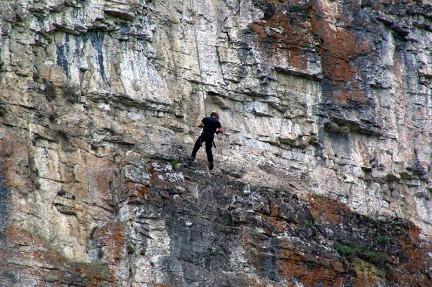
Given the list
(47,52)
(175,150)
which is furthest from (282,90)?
(47,52)

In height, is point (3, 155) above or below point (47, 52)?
below

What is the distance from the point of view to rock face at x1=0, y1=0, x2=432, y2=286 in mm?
30297

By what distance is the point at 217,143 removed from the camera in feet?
112

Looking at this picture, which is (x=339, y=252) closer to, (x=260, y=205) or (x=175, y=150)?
(x=260, y=205)

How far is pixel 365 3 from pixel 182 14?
537 cm

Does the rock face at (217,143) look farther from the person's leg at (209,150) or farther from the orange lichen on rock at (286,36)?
the person's leg at (209,150)

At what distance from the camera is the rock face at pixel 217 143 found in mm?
30297

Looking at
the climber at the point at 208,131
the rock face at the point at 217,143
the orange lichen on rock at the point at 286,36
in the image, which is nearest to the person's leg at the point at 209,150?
the climber at the point at 208,131

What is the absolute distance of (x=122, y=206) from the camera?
3080cm

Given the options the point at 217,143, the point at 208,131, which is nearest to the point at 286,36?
the point at 217,143

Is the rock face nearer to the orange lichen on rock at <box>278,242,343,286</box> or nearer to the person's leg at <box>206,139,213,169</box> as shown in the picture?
the orange lichen on rock at <box>278,242,343,286</box>

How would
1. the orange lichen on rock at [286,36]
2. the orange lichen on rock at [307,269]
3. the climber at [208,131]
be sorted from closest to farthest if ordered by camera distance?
the orange lichen on rock at [307,269], the climber at [208,131], the orange lichen on rock at [286,36]

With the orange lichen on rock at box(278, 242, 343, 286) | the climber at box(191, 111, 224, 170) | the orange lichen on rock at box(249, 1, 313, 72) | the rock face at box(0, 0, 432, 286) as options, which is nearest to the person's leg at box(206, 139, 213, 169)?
the climber at box(191, 111, 224, 170)

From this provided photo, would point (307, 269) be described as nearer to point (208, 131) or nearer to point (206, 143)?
point (206, 143)
